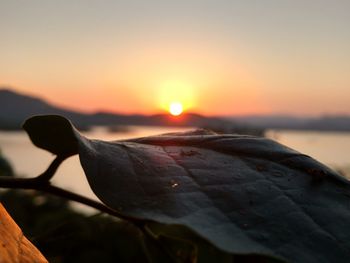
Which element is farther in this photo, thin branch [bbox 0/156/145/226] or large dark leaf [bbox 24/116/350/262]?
thin branch [bbox 0/156/145/226]

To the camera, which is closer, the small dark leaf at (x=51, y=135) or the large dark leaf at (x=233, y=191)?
the large dark leaf at (x=233, y=191)

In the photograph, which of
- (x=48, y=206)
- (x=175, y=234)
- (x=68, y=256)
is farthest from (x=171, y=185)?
(x=48, y=206)

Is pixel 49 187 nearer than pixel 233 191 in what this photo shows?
No

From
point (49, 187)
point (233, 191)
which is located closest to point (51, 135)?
point (49, 187)

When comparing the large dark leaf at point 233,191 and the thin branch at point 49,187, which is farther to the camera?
the thin branch at point 49,187

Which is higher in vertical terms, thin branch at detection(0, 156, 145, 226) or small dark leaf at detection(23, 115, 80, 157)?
small dark leaf at detection(23, 115, 80, 157)

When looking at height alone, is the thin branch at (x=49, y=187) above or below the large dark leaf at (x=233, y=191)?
below

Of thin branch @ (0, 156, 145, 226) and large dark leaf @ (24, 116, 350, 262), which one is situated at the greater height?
large dark leaf @ (24, 116, 350, 262)

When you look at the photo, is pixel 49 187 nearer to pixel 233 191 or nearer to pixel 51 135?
pixel 51 135

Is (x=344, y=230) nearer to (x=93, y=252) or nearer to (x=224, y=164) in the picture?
(x=224, y=164)

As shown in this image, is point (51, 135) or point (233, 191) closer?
point (233, 191)
